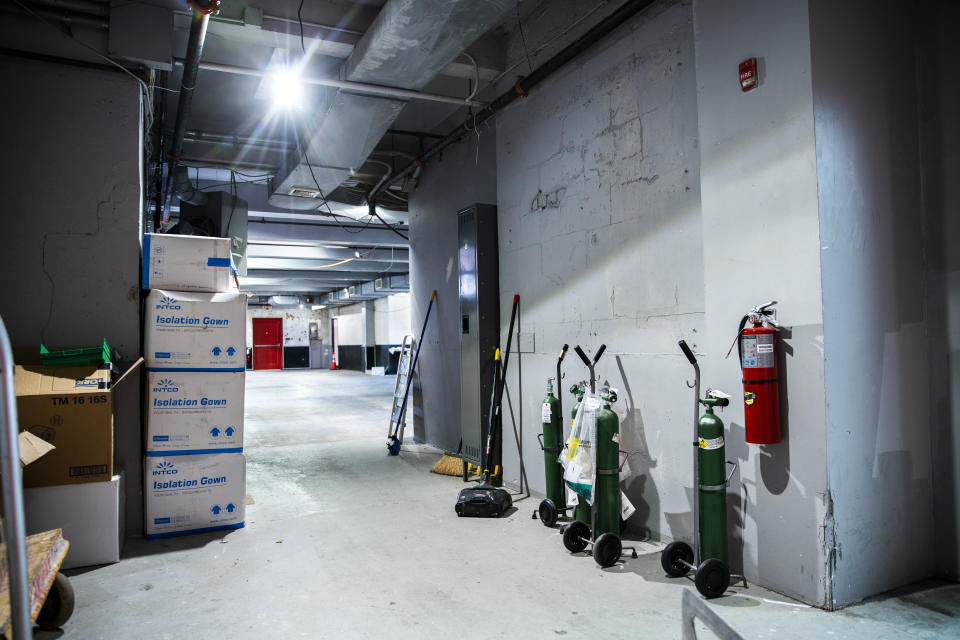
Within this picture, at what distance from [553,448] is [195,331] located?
7.19 ft

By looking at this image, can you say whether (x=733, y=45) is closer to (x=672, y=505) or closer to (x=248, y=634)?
(x=672, y=505)

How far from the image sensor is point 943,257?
2.49 meters

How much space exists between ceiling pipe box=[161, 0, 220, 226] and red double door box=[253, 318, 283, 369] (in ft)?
52.4

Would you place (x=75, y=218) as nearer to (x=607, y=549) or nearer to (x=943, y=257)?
(x=607, y=549)

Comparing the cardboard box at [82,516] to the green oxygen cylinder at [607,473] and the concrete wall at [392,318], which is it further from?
the concrete wall at [392,318]

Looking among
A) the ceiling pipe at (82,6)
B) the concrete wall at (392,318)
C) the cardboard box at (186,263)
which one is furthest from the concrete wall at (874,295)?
the concrete wall at (392,318)

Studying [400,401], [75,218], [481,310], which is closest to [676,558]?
[481,310]

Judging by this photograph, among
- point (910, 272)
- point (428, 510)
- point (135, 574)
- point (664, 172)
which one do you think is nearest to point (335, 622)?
point (135, 574)

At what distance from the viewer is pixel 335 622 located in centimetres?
228

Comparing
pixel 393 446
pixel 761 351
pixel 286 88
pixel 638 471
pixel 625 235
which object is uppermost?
pixel 286 88

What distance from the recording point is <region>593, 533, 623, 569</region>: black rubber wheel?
9.02 ft

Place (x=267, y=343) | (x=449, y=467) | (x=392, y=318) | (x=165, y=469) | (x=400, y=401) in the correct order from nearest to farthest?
1. (x=165, y=469)
2. (x=449, y=467)
3. (x=400, y=401)
4. (x=392, y=318)
5. (x=267, y=343)

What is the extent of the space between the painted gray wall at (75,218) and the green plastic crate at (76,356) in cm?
24

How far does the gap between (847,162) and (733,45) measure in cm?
70
